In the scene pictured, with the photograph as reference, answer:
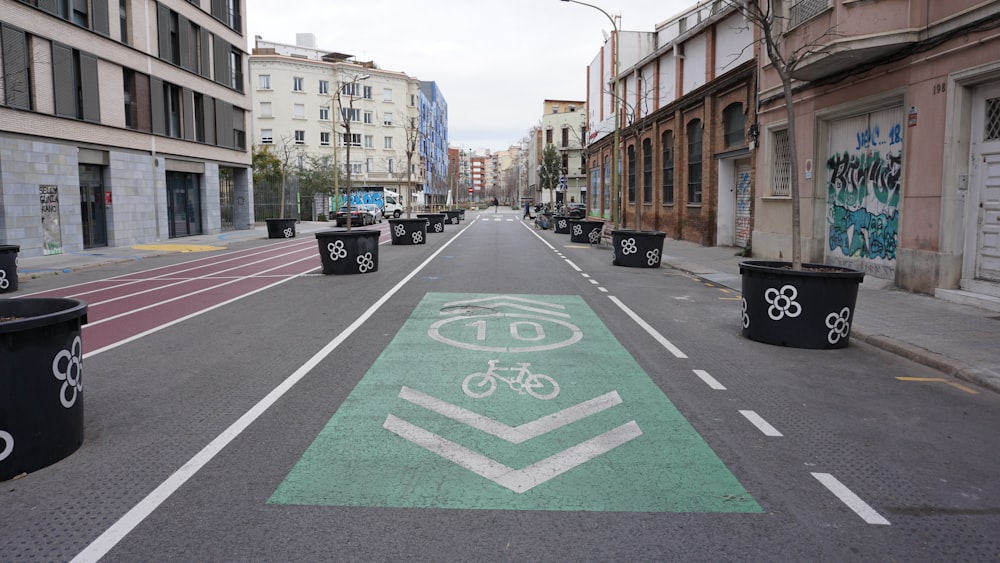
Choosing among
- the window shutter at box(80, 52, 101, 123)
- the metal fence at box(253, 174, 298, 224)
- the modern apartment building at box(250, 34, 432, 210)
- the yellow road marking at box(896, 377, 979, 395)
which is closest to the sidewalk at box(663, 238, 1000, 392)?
the yellow road marking at box(896, 377, 979, 395)

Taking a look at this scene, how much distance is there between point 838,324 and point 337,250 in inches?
441

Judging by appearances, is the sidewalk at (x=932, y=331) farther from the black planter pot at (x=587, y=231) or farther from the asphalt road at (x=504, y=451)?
the black planter pot at (x=587, y=231)

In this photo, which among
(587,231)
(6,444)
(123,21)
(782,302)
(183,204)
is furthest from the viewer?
(183,204)

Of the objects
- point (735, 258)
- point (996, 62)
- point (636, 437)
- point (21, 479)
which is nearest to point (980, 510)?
point (636, 437)

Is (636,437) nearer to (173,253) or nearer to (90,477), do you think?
(90,477)

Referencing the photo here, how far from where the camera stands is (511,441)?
200 inches

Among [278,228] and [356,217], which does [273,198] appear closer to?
[356,217]

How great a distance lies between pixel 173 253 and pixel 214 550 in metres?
24.5

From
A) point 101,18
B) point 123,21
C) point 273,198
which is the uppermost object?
point 123,21

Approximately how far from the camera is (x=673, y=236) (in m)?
31.0

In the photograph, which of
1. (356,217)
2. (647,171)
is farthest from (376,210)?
(647,171)

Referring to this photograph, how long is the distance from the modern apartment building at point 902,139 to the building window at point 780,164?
5.00 feet

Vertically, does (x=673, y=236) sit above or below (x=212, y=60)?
below

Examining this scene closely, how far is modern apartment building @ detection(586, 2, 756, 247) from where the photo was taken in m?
24.3
